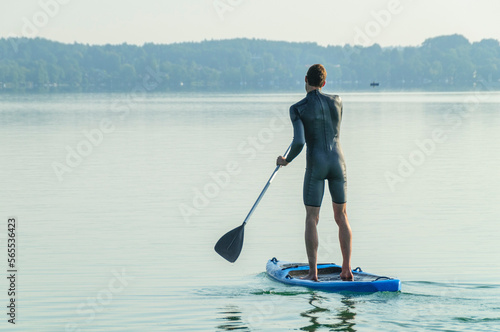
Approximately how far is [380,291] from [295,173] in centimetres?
1275

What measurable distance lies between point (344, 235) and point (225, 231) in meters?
4.75

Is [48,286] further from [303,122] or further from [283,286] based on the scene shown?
[303,122]

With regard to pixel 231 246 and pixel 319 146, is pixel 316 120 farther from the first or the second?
pixel 231 246

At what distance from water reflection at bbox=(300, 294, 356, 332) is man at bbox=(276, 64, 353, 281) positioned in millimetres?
605

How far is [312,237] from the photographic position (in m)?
9.91

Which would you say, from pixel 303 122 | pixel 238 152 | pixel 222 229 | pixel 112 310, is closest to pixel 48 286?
pixel 112 310

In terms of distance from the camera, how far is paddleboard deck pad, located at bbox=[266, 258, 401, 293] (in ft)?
31.3

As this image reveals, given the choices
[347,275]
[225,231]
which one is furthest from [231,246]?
[225,231]

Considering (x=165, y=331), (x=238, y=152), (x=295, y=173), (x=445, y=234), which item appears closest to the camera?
(x=165, y=331)

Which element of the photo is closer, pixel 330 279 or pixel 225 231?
pixel 330 279

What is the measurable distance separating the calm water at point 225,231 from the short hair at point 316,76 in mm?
2227

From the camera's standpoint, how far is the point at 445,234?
45.4ft

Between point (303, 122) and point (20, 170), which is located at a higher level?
point (303, 122)

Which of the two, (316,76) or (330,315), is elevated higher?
(316,76)
